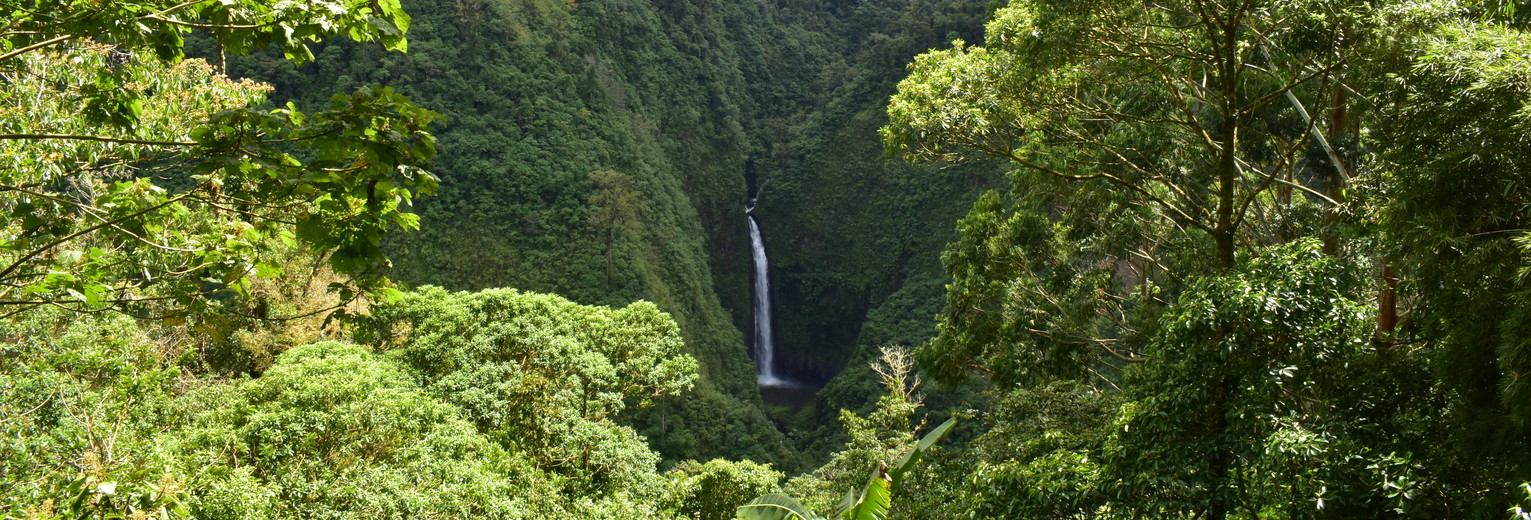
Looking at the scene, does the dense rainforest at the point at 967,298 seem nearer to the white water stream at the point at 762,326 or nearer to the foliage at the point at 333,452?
the foliage at the point at 333,452

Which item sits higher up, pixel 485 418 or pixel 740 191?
pixel 740 191

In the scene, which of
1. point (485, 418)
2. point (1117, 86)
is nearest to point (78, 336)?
point (485, 418)

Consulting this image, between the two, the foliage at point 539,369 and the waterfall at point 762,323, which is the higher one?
the waterfall at point 762,323

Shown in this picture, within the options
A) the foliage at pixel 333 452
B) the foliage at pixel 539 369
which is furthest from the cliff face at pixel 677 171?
the foliage at pixel 333 452

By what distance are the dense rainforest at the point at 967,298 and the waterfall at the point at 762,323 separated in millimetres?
21572

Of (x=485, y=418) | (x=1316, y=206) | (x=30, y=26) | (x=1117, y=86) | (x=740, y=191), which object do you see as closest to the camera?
(x=30, y=26)

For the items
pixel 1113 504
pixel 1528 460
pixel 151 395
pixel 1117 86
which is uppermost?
pixel 1117 86

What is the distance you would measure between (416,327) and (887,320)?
23.1m

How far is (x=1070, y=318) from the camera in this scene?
31.5 ft

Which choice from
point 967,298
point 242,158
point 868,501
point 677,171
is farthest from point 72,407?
point 677,171

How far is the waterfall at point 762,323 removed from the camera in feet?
125

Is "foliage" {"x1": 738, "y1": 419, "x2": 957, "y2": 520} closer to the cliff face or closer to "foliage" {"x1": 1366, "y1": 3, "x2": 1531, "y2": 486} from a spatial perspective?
"foliage" {"x1": 1366, "y1": 3, "x2": 1531, "y2": 486}

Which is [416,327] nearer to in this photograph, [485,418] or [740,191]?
[485,418]

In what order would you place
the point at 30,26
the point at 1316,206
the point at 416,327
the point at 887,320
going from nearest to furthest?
the point at 30,26
the point at 1316,206
the point at 416,327
the point at 887,320
